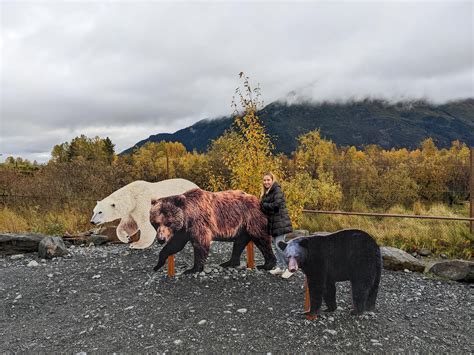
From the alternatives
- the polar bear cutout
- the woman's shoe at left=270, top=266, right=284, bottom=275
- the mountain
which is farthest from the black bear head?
the mountain

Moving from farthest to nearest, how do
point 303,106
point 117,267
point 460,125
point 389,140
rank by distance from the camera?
point 303,106 < point 460,125 < point 389,140 < point 117,267

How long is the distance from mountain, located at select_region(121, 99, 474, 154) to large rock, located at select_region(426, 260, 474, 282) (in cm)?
9237

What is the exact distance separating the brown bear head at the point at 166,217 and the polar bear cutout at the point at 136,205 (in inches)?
28.3

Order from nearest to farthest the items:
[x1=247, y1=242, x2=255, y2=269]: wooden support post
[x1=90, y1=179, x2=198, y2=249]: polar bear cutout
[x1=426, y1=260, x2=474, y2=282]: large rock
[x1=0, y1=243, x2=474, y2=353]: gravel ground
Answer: [x1=0, y1=243, x2=474, y2=353]: gravel ground → [x1=247, y1=242, x2=255, y2=269]: wooden support post → [x1=426, y1=260, x2=474, y2=282]: large rock → [x1=90, y1=179, x2=198, y2=249]: polar bear cutout

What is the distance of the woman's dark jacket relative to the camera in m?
5.23

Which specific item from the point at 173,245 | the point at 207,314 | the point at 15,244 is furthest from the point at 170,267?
the point at 15,244

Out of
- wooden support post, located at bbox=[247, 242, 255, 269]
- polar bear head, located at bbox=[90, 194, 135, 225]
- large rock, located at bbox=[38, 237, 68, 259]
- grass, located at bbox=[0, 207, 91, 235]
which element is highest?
polar bear head, located at bbox=[90, 194, 135, 225]

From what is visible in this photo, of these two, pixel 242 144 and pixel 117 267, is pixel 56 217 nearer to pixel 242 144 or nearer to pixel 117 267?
pixel 117 267

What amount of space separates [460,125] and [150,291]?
158m

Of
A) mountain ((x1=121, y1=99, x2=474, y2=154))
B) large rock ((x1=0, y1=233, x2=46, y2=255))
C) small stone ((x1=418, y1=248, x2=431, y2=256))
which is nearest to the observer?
large rock ((x1=0, y1=233, x2=46, y2=255))

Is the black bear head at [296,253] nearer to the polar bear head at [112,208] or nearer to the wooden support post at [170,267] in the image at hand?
the wooden support post at [170,267]

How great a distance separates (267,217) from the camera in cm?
559

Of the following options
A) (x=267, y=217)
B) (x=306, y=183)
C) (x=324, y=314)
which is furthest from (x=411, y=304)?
(x=306, y=183)

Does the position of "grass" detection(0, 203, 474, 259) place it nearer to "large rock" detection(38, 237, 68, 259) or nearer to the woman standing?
"large rock" detection(38, 237, 68, 259)
